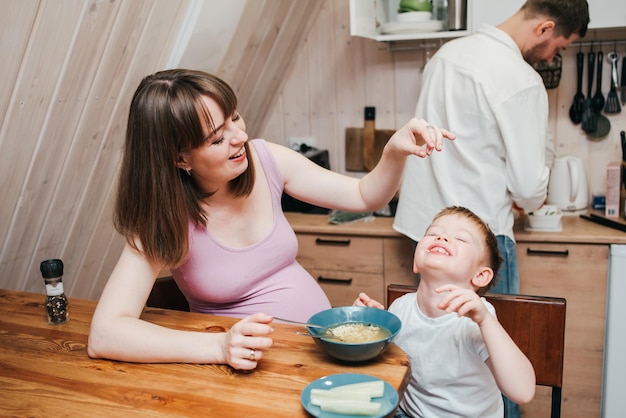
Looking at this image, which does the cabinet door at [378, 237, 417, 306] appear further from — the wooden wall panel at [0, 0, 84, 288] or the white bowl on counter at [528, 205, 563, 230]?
the wooden wall panel at [0, 0, 84, 288]

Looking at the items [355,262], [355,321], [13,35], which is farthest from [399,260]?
[13,35]

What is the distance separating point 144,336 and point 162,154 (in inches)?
15.8

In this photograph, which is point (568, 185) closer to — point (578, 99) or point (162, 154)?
point (578, 99)

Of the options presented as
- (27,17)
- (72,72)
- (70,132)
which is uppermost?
(27,17)

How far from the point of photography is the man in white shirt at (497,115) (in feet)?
7.04

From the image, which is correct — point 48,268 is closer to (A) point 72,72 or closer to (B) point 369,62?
(A) point 72,72

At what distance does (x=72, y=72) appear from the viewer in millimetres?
1719

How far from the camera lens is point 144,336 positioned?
4.23 ft

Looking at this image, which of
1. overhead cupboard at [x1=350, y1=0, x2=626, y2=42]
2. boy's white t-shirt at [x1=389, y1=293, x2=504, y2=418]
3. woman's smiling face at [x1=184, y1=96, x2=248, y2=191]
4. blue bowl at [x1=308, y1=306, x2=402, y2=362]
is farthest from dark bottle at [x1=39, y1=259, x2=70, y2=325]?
overhead cupboard at [x1=350, y1=0, x2=626, y2=42]

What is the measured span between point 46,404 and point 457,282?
2.91 ft

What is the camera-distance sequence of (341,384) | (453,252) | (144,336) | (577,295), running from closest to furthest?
(341,384) < (144,336) < (453,252) < (577,295)

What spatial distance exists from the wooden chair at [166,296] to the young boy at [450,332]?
614 millimetres

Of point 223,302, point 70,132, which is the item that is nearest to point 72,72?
point 70,132

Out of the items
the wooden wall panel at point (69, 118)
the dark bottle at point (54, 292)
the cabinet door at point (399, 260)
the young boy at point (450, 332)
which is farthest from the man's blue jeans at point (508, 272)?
the dark bottle at point (54, 292)
